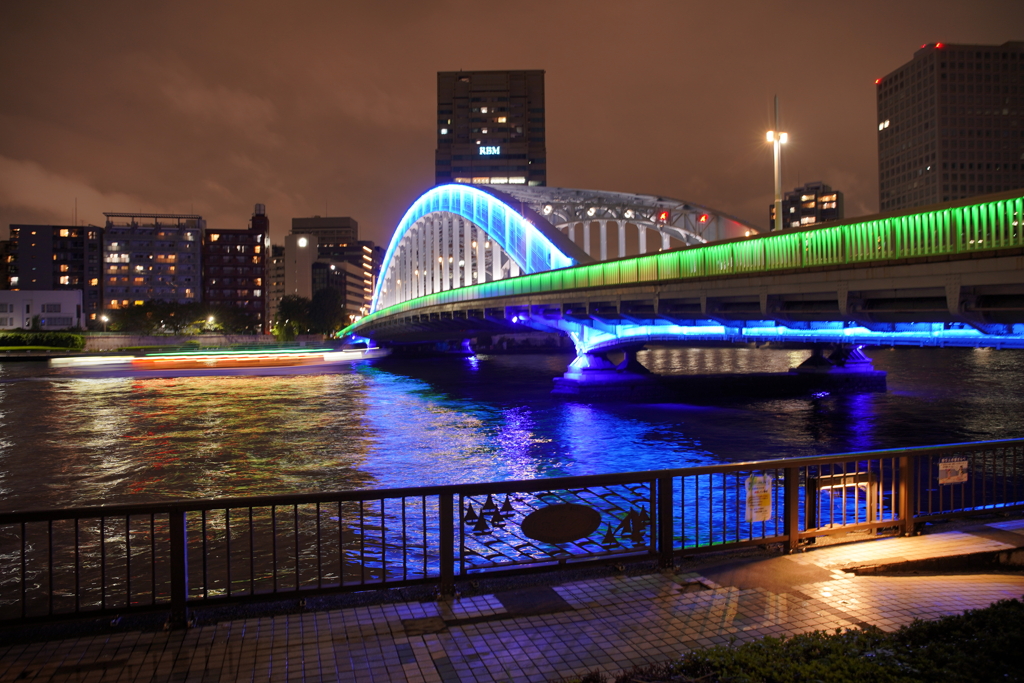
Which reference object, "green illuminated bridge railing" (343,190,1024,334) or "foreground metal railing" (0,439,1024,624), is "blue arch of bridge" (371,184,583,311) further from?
"foreground metal railing" (0,439,1024,624)

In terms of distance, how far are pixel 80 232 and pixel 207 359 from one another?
83689 millimetres

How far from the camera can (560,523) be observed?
679 centimetres

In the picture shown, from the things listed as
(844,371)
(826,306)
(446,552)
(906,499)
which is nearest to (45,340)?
(844,371)

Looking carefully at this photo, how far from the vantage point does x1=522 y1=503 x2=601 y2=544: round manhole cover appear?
266 inches

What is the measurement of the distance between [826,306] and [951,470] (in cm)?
1498

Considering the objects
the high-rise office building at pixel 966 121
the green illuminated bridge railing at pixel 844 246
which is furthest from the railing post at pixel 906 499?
the high-rise office building at pixel 966 121

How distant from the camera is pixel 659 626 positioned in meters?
5.54

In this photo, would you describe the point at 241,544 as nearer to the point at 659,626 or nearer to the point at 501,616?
the point at 501,616

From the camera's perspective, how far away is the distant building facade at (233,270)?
14788 cm

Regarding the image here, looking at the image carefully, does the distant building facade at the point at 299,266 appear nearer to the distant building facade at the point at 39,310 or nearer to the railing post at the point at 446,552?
the distant building facade at the point at 39,310

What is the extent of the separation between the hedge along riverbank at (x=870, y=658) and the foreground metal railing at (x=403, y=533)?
1491 mm

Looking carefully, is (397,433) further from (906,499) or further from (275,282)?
(275,282)

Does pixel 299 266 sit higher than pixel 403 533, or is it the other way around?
pixel 299 266

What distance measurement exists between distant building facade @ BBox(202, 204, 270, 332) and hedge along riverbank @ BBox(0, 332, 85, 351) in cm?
5463
